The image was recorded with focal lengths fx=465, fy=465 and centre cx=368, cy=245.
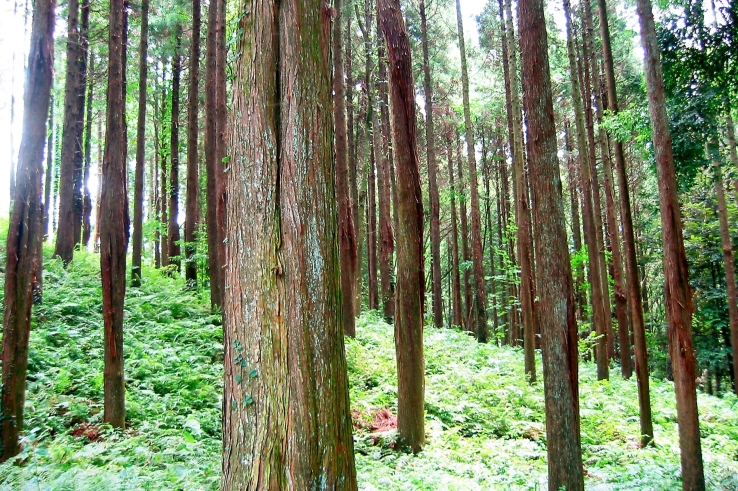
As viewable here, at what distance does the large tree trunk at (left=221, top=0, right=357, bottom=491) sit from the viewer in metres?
3.51

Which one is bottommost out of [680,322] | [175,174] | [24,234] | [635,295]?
[680,322]

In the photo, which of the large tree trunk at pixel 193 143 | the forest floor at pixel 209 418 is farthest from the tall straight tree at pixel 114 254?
the large tree trunk at pixel 193 143

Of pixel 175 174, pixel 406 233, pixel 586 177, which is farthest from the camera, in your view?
pixel 175 174

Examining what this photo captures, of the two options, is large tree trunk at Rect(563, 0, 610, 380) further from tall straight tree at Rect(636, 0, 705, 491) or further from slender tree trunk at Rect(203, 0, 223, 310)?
slender tree trunk at Rect(203, 0, 223, 310)

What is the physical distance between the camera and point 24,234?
5113 mm

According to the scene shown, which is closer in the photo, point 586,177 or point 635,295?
point 635,295

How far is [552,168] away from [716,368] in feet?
61.7

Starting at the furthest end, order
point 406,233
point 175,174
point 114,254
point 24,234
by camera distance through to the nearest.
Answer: point 175,174, point 406,233, point 114,254, point 24,234

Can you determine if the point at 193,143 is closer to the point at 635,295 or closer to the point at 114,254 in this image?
the point at 114,254

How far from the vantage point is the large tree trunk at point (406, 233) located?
7273mm

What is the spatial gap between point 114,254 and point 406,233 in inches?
164

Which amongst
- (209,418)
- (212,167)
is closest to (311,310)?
(209,418)

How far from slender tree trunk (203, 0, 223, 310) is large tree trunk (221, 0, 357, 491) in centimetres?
753

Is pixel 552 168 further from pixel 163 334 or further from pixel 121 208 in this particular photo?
pixel 163 334
